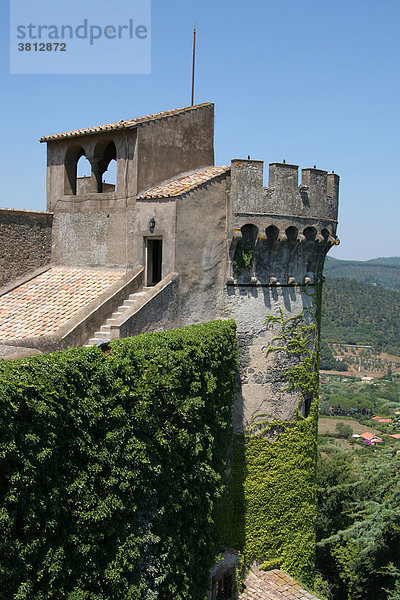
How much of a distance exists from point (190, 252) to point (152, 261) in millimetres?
2059

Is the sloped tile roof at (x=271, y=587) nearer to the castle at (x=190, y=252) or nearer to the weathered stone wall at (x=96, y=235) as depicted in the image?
the castle at (x=190, y=252)

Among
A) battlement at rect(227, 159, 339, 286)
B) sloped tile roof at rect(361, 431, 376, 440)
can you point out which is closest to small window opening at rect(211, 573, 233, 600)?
battlement at rect(227, 159, 339, 286)

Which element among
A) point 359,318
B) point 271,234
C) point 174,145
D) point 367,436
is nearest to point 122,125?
point 174,145

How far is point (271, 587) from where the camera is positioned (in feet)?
59.7

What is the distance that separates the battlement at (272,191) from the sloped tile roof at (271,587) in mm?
11167

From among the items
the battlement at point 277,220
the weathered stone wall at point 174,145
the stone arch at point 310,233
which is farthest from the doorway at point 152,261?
the stone arch at point 310,233

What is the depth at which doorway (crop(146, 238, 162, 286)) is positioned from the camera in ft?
61.3

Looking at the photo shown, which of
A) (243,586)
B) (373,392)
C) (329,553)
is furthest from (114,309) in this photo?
(373,392)

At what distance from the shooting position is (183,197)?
57.7 feet

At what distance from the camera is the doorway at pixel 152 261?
18.7 meters

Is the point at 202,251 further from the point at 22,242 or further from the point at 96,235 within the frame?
the point at 22,242

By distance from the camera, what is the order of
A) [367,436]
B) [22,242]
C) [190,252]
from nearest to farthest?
[190,252] < [22,242] < [367,436]

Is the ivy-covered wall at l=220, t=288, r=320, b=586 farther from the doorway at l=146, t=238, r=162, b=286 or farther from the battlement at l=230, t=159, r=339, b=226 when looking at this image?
the doorway at l=146, t=238, r=162, b=286

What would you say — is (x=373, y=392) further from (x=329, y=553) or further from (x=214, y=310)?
(x=214, y=310)
